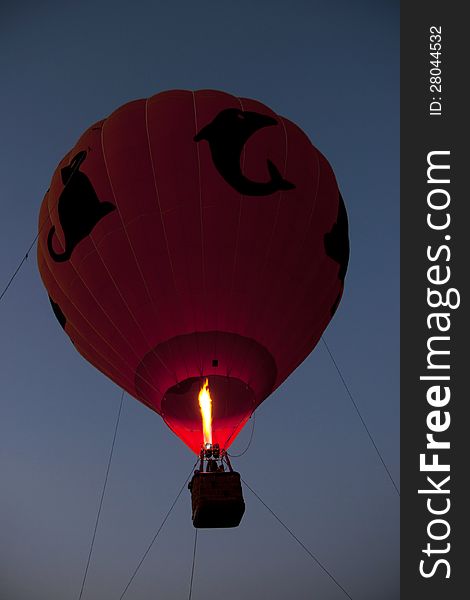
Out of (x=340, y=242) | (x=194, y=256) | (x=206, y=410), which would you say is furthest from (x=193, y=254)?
(x=340, y=242)

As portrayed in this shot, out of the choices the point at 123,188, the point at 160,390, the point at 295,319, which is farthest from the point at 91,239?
the point at 295,319

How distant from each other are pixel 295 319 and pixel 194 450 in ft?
5.79

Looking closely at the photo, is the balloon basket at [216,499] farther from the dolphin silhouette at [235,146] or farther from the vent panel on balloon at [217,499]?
the dolphin silhouette at [235,146]

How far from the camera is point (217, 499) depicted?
712cm

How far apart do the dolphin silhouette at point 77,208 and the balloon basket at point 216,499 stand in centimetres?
285

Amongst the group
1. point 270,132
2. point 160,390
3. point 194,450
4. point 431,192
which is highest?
point 270,132

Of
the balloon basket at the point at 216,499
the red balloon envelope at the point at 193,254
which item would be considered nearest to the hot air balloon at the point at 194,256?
the red balloon envelope at the point at 193,254

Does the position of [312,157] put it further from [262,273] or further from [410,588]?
[410,588]

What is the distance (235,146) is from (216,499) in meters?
3.62

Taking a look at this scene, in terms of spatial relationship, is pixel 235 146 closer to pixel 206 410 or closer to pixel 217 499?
pixel 206 410

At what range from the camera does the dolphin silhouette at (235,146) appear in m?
8.20

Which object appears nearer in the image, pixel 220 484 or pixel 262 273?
pixel 220 484

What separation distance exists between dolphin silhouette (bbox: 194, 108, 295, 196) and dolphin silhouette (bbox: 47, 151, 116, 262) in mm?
1225

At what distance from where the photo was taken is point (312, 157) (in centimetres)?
895
